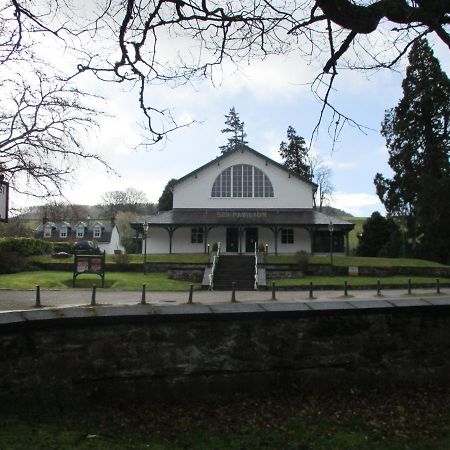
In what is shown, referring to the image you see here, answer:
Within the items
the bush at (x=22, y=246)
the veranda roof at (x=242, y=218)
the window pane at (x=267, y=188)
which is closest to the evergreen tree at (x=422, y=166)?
the veranda roof at (x=242, y=218)

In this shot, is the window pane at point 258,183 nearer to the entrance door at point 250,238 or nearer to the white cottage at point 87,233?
the entrance door at point 250,238

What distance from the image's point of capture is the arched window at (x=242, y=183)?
4459 centimetres

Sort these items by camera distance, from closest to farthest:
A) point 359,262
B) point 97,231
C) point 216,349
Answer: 1. point 216,349
2. point 359,262
3. point 97,231

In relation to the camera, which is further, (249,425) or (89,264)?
(89,264)

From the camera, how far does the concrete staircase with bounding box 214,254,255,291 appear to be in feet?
94.1

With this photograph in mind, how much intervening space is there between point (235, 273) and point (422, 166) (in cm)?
1585

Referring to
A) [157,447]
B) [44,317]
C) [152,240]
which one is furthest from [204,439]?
[152,240]

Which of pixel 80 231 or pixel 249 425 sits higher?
pixel 80 231

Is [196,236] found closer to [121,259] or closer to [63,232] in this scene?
[121,259]

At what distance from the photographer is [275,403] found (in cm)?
415

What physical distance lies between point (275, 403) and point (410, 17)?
13.9 feet

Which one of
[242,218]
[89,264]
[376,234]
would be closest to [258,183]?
[242,218]

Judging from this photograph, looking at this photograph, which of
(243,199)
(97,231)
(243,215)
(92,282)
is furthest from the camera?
(97,231)

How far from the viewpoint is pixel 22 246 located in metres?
36.5
